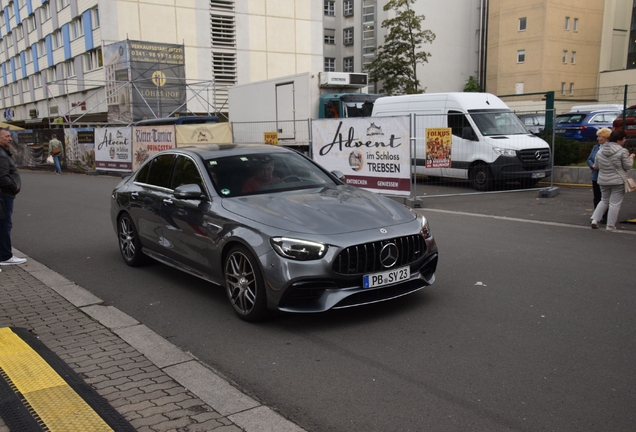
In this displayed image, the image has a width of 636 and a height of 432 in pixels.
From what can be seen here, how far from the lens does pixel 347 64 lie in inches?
2208

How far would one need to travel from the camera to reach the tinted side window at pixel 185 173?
624cm

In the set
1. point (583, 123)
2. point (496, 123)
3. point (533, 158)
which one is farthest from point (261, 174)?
point (583, 123)

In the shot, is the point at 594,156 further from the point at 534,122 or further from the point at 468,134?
the point at 534,122

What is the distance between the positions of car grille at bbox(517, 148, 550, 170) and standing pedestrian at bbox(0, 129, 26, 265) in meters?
11.1

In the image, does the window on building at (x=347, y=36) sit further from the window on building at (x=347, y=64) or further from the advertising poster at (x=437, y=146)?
the advertising poster at (x=437, y=146)

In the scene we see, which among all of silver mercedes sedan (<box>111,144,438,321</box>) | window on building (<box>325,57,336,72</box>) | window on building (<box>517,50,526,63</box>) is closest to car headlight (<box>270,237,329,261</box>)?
silver mercedes sedan (<box>111,144,438,321</box>)

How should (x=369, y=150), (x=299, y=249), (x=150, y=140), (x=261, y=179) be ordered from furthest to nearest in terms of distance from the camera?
(x=150, y=140) < (x=369, y=150) < (x=261, y=179) < (x=299, y=249)

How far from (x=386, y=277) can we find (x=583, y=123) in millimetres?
22463

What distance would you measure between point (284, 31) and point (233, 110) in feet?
65.8

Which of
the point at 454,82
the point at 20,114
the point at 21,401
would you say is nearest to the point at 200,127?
the point at 21,401

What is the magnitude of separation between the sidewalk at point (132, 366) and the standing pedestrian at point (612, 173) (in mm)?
7405

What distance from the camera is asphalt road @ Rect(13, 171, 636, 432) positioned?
3.62 m

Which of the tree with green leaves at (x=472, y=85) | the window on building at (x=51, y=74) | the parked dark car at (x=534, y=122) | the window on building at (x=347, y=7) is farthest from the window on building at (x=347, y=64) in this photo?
the parked dark car at (x=534, y=122)

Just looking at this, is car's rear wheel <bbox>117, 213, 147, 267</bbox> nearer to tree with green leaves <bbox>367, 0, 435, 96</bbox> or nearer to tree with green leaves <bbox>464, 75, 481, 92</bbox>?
tree with green leaves <bbox>367, 0, 435, 96</bbox>
